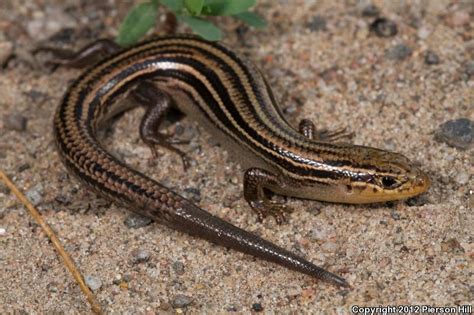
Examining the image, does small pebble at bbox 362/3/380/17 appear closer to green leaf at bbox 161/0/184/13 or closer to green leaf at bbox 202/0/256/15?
green leaf at bbox 202/0/256/15

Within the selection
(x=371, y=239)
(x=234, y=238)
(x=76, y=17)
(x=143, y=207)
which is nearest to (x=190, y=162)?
(x=143, y=207)

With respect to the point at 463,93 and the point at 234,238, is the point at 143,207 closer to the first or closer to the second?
the point at 234,238

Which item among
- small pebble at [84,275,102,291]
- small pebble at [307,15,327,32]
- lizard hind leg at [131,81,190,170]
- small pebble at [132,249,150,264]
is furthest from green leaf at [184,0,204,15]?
small pebble at [84,275,102,291]

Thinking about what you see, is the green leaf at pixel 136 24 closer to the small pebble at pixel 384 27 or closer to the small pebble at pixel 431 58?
the small pebble at pixel 384 27

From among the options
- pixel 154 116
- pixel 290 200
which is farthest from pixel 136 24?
pixel 290 200

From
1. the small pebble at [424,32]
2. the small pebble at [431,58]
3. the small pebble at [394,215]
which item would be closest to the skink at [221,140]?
the small pebble at [394,215]

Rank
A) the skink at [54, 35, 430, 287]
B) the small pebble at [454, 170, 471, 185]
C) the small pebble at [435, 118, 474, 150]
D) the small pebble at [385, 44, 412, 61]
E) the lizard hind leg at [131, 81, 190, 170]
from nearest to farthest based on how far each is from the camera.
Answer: the skink at [54, 35, 430, 287]
the small pebble at [454, 170, 471, 185]
the small pebble at [435, 118, 474, 150]
the lizard hind leg at [131, 81, 190, 170]
the small pebble at [385, 44, 412, 61]

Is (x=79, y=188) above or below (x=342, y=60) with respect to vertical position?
below
